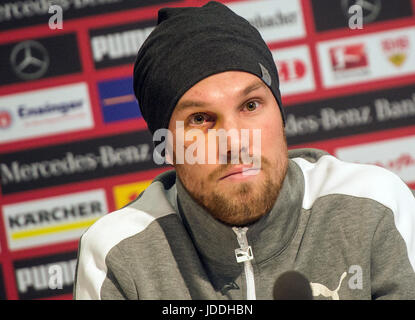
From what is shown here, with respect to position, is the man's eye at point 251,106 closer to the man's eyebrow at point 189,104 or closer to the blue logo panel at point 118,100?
the man's eyebrow at point 189,104

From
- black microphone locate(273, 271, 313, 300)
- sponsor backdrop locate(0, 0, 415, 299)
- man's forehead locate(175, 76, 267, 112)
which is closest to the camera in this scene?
black microphone locate(273, 271, 313, 300)

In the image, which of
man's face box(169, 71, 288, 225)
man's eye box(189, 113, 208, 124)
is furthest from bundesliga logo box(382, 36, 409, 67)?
man's eye box(189, 113, 208, 124)

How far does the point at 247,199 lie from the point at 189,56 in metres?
0.32

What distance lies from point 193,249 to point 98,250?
0.19m

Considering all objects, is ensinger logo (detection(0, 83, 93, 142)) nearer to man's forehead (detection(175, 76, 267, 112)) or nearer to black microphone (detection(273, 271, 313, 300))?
man's forehead (detection(175, 76, 267, 112))

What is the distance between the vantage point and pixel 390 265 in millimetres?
1042

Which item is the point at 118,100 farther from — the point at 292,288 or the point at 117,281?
the point at 292,288

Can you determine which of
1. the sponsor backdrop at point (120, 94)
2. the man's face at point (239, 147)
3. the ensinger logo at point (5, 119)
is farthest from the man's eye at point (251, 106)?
the ensinger logo at point (5, 119)

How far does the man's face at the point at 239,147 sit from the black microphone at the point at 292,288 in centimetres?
37

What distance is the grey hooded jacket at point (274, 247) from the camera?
1070 mm

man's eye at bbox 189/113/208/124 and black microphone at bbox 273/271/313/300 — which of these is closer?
black microphone at bbox 273/271/313/300


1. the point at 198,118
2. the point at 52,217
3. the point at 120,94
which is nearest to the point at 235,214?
the point at 198,118

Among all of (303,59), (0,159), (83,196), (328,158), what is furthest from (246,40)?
(0,159)

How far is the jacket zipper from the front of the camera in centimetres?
111
